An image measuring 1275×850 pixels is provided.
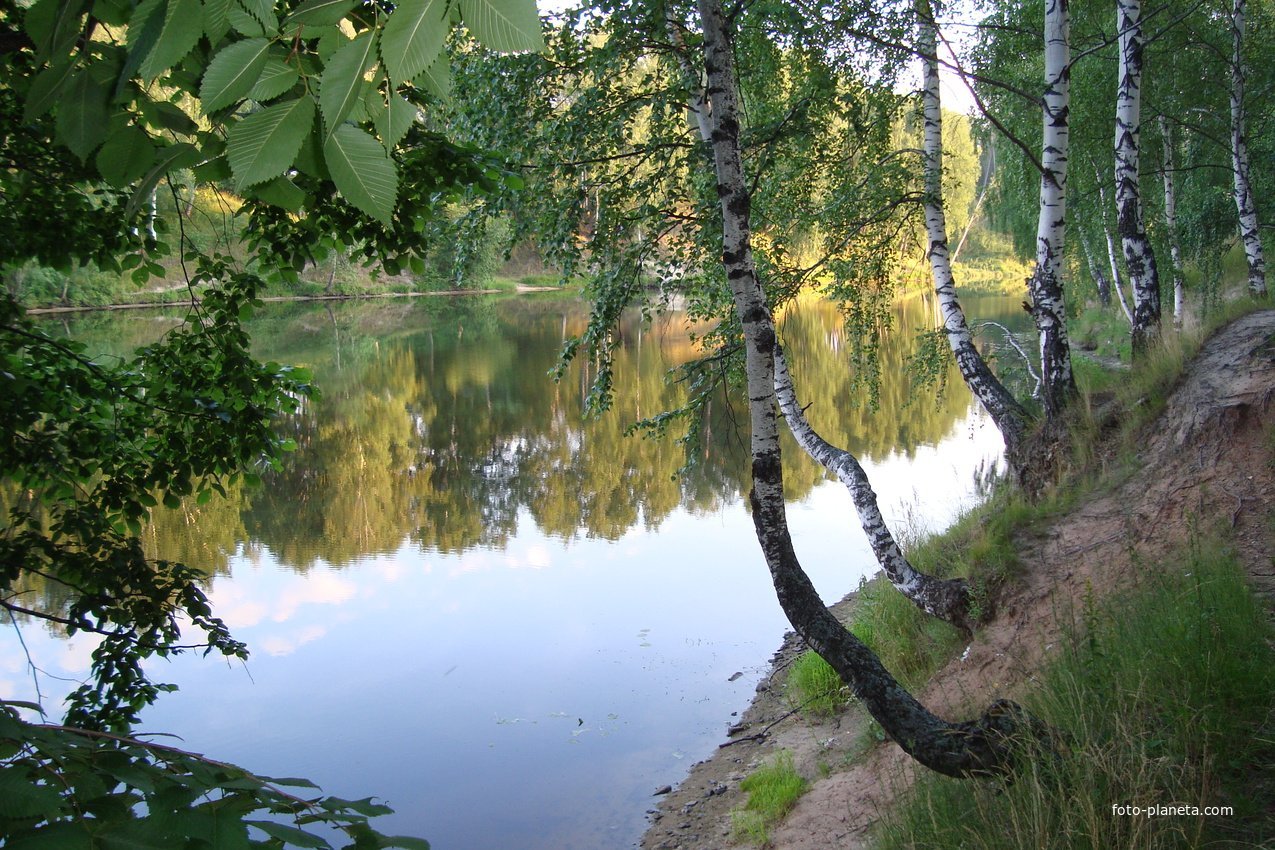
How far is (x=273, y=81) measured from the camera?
0.94 m

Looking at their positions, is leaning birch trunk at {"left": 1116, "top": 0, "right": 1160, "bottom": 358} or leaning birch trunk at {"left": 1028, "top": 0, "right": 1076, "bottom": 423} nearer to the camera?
leaning birch trunk at {"left": 1028, "top": 0, "right": 1076, "bottom": 423}

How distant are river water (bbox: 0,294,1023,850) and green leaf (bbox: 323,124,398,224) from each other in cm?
352

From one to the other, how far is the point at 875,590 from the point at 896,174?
3470 millimetres

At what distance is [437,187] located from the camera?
3.17 m

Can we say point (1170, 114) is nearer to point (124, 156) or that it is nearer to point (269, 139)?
point (124, 156)

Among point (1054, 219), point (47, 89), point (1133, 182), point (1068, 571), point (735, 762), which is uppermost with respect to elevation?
point (1133, 182)

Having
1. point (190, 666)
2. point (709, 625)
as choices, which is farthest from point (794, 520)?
point (190, 666)

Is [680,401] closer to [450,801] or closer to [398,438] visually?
[398,438]

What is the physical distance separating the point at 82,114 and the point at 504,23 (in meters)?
0.81

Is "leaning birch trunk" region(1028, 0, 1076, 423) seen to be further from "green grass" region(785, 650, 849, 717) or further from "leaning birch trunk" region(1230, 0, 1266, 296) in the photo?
"leaning birch trunk" region(1230, 0, 1266, 296)

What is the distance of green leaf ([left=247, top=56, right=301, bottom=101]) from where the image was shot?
929 mm

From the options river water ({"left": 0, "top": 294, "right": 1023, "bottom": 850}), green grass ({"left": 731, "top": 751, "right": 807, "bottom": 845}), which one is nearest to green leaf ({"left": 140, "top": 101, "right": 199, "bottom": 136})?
river water ({"left": 0, "top": 294, "right": 1023, "bottom": 850})

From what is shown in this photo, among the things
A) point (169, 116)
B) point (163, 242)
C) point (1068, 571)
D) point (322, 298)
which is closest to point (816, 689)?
point (1068, 571)

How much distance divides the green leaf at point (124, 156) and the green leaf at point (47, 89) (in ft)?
0.30
